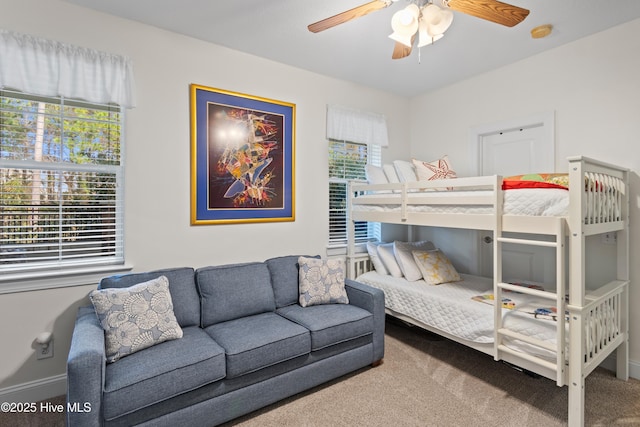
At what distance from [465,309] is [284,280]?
56.8 inches

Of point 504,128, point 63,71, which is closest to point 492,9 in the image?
point 504,128

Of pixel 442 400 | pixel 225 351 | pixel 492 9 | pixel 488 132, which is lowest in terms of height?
pixel 442 400

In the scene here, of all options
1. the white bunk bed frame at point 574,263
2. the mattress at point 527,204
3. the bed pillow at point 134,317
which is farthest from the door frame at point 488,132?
the bed pillow at point 134,317

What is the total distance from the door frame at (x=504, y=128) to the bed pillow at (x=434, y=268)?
3.45ft

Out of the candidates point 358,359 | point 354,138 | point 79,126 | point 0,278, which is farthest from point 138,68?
point 358,359

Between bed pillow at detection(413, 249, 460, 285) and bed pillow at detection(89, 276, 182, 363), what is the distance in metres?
2.18

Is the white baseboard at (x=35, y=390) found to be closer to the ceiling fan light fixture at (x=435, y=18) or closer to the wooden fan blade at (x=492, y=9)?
the ceiling fan light fixture at (x=435, y=18)

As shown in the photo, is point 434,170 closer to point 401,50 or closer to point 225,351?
point 401,50

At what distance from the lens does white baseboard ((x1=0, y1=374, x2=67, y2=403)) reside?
211 centimetres

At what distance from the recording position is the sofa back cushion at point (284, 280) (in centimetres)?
274

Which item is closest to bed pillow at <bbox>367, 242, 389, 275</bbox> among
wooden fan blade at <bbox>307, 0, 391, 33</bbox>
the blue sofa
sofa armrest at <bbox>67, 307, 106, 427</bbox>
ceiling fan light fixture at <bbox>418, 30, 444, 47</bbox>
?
the blue sofa

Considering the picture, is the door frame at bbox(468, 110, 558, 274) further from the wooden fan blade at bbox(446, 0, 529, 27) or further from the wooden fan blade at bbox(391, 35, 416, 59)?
the wooden fan blade at bbox(391, 35, 416, 59)

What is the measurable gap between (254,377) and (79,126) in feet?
6.93

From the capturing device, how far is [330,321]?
2402 millimetres
